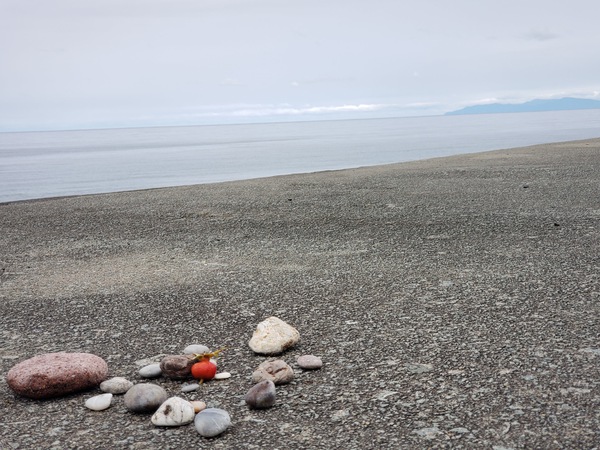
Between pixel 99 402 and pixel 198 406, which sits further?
pixel 99 402

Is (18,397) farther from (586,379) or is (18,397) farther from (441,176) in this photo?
(441,176)

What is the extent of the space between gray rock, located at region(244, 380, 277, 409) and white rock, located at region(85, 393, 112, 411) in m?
0.80

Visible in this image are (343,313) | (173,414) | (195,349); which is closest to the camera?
(173,414)

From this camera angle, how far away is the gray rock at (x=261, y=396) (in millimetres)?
3363

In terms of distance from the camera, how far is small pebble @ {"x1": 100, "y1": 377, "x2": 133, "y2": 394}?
3662mm

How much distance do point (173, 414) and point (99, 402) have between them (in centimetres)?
54

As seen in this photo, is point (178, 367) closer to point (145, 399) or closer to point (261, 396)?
point (145, 399)

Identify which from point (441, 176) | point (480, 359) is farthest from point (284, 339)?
point (441, 176)

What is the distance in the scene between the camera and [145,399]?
11.0 feet

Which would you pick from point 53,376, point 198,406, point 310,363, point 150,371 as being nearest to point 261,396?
point 198,406

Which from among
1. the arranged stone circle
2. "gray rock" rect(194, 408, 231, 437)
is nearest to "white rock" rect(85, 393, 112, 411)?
the arranged stone circle

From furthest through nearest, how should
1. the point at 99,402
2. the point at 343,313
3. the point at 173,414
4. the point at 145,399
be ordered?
the point at 343,313
the point at 99,402
the point at 145,399
the point at 173,414

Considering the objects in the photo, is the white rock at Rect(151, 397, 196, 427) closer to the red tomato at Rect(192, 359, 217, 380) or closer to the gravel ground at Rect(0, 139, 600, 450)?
the gravel ground at Rect(0, 139, 600, 450)

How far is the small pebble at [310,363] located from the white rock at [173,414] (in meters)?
0.90
